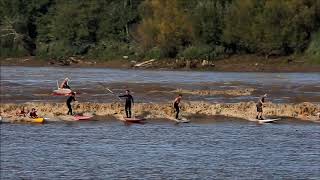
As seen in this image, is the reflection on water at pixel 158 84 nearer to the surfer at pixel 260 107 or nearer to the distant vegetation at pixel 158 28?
the surfer at pixel 260 107

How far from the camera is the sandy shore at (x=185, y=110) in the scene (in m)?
47.8

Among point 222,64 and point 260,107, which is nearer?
point 260,107

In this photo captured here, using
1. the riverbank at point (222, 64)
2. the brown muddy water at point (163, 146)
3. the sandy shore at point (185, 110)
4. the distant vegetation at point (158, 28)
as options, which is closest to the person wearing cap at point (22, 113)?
the sandy shore at point (185, 110)

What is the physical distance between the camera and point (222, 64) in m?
95.2

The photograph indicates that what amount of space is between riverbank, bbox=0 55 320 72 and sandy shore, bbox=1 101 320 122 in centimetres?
3929

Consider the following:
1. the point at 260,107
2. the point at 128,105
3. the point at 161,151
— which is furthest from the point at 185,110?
the point at 161,151

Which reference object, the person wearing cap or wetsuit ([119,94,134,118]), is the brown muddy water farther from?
the person wearing cap

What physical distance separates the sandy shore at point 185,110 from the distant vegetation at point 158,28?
1756 inches

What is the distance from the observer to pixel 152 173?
31406 millimetres

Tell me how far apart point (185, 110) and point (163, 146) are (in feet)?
38.3

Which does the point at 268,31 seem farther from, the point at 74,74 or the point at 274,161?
the point at 274,161

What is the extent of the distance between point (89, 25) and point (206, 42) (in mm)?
20650

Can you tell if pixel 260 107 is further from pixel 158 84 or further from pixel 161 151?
pixel 158 84

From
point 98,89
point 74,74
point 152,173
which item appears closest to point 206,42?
point 74,74
